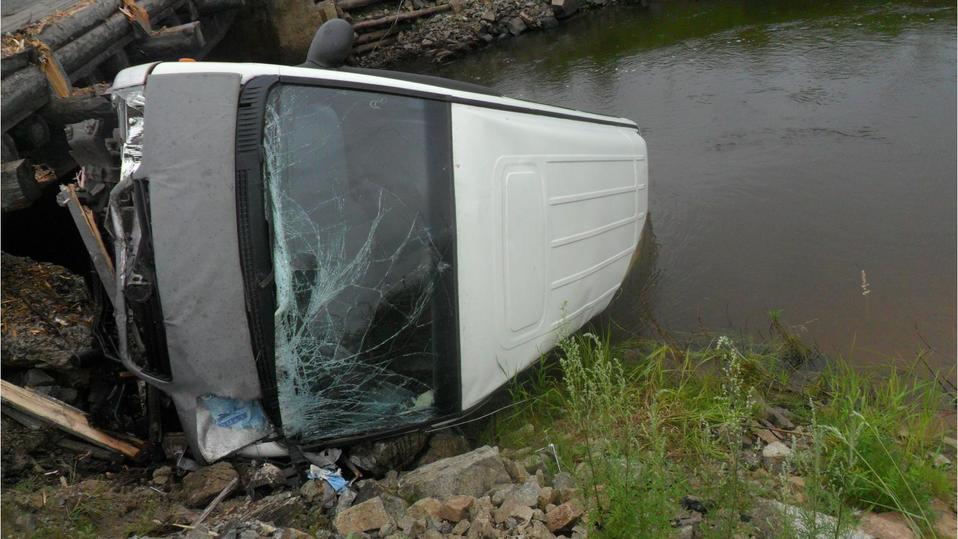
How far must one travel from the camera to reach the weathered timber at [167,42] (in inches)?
260

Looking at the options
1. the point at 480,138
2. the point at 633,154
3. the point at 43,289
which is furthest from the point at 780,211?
the point at 43,289

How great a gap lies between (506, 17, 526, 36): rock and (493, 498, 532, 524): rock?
10.2m

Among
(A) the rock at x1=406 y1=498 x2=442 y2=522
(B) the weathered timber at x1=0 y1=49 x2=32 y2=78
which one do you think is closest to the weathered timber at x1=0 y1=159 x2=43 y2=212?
(B) the weathered timber at x1=0 y1=49 x2=32 y2=78

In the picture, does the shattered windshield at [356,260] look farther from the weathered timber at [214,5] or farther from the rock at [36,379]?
the weathered timber at [214,5]

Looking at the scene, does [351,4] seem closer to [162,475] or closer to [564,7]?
[564,7]

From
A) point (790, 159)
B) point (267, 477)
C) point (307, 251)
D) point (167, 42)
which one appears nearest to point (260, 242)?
point (307, 251)

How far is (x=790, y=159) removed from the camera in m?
6.79

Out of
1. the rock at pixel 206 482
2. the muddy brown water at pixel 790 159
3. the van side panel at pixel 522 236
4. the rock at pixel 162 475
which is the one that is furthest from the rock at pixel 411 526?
the muddy brown water at pixel 790 159

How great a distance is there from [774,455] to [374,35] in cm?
989

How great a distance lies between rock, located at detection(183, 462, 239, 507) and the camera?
2571mm

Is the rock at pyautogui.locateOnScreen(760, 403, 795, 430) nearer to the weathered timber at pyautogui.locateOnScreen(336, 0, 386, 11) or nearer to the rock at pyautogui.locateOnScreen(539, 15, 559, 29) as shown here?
the rock at pyautogui.locateOnScreen(539, 15, 559, 29)

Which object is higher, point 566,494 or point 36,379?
point 36,379

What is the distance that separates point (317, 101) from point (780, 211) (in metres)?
4.96

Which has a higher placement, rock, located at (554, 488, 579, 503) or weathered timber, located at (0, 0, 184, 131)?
weathered timber, located at (0, 0, 184, 131)
